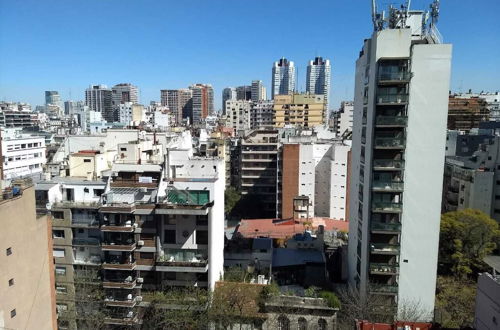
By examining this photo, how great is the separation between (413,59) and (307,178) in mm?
Answer: 24598

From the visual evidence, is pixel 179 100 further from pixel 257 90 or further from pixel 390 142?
pixel 390 142

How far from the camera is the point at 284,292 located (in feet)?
70.9

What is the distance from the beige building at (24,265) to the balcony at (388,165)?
15.7 meters

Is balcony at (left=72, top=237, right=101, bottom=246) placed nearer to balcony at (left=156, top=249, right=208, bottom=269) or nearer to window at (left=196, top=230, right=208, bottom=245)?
balcony at (left=156, top=249, right=208, bottom=269)

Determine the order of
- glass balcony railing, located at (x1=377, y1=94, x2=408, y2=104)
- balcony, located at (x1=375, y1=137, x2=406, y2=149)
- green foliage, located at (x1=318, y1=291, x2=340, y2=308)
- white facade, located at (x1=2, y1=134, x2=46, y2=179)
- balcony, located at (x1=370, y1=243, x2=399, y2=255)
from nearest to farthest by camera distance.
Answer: glass balcony railing, located at (x1=377, y1=94, x2=408, y2=104)
balcony, located at (x1=375, y1=137, x2=406, y2=149)
balcony, located at (x1=370, y1=243, x2=399, y2=255)
green foliage, located at (x1=318, y1=291, x2=340, y2=308)
white facade, located at (x1=2, y1=134, x2=46, y2=179)

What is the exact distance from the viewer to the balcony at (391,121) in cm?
1878

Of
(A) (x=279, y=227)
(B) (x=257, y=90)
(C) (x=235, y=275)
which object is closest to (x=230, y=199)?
(A) (x=279, y=227)

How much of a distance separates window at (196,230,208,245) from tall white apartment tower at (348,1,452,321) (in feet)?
29.1

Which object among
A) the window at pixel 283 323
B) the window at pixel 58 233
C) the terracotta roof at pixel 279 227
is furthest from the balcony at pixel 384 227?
the window at pixel 58 233

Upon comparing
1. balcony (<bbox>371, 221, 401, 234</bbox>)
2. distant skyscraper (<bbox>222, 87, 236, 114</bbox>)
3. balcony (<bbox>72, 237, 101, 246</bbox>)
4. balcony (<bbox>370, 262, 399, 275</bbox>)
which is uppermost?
distant skyscraper (<bbox>222, 87, 236, 114</bbox>)

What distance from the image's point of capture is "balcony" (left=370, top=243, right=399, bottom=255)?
19.8 meters

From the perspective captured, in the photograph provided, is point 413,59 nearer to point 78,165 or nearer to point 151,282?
point 151,282

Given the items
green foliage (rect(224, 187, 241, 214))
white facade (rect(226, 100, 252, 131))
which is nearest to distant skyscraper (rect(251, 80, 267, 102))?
white facade (rect(226, 100, 252, 131))

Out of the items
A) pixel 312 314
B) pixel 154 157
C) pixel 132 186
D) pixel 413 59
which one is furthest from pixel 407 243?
pixel 154 157
